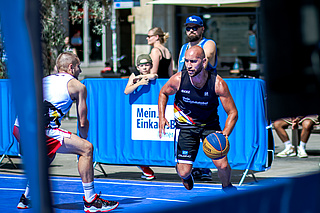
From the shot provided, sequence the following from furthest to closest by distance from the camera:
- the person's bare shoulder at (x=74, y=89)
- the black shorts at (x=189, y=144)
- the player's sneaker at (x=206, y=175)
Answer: the player's sneaker at (x=206, y=175) → the black shorts at (x=189, y=144) → the person's bare shoulder at (x=74, y=89)

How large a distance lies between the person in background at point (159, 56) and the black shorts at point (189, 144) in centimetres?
210

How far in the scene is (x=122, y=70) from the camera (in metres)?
19.8

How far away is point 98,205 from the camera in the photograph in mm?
6508

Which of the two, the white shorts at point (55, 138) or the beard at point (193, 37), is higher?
the beard at point (193, 37)

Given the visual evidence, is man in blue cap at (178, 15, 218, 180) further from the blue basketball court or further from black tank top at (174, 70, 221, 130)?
the blue basketball court

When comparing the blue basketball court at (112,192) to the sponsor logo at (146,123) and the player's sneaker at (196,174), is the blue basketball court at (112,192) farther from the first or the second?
the sponsor logo at (146,123)

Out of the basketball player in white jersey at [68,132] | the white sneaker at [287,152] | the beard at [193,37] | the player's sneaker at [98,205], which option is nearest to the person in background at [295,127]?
the white sneaker at [287,152]

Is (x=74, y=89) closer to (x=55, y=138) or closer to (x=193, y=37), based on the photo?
(x=55, y=138)

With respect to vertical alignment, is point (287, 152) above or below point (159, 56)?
below

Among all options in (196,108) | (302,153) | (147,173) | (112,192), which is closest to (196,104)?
(196,108)

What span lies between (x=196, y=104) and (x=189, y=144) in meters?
0.45

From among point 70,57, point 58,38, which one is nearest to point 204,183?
point 70,57

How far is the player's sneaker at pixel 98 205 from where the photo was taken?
6504mm

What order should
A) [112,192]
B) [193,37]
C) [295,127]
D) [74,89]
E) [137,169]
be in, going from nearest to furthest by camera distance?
[74,89] < [112,192] < [193,37] < [137,169] < [295,127]
